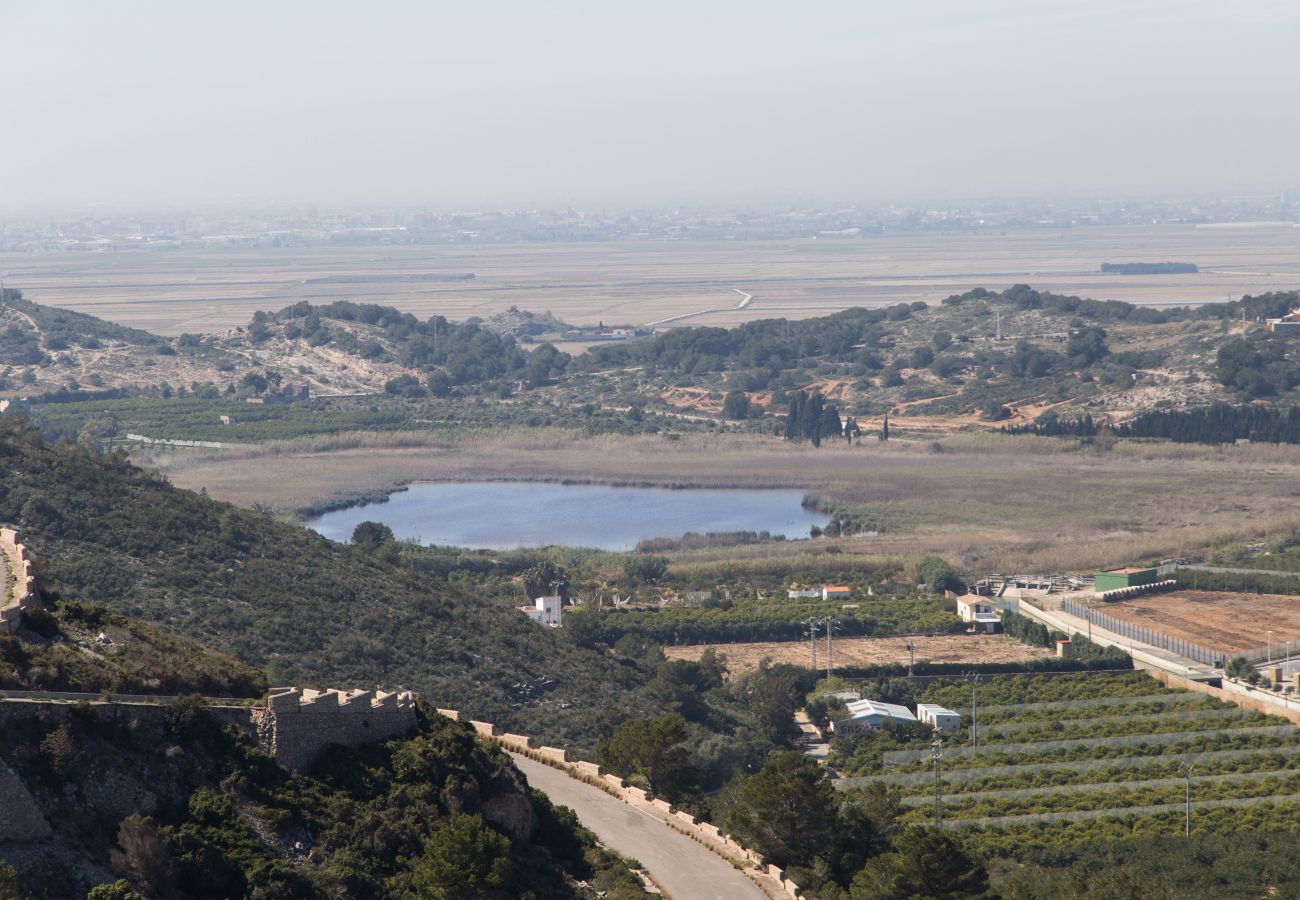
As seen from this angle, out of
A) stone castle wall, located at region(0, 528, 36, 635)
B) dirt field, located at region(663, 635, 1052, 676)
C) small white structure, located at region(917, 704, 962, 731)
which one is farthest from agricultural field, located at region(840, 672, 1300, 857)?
stone castle wall, located at region(0, 528, 36, 635)

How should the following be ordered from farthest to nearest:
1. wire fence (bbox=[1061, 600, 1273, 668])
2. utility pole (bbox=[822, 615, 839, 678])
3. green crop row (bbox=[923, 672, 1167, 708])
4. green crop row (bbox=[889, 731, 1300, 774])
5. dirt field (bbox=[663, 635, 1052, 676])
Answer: dirt field (bbox=[663, 635, 1052, 676]), wire fence (bbox=[1061, 600, 1273, 668]), utility pole (bbox=[822, 615, 839, 678]), green crop row (bbox=[923, 672, 1167, 708]), green crop row (bbox=[889, 731, 1300, 774])

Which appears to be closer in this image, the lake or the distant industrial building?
the lake

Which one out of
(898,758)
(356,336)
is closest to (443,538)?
(898,758)

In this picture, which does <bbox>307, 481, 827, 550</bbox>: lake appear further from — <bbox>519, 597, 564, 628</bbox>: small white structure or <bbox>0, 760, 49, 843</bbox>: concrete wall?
<bbox>0, 760, 49, 843</bbox>: concrete wall

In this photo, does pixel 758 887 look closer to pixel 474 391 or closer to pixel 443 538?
pixel 443 538

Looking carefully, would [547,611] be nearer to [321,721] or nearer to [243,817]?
[321,721]

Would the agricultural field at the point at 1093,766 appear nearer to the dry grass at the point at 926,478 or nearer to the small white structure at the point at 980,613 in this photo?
the small white structure at the point at 980,613

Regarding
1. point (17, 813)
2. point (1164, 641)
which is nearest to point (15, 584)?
point (17, 813)
